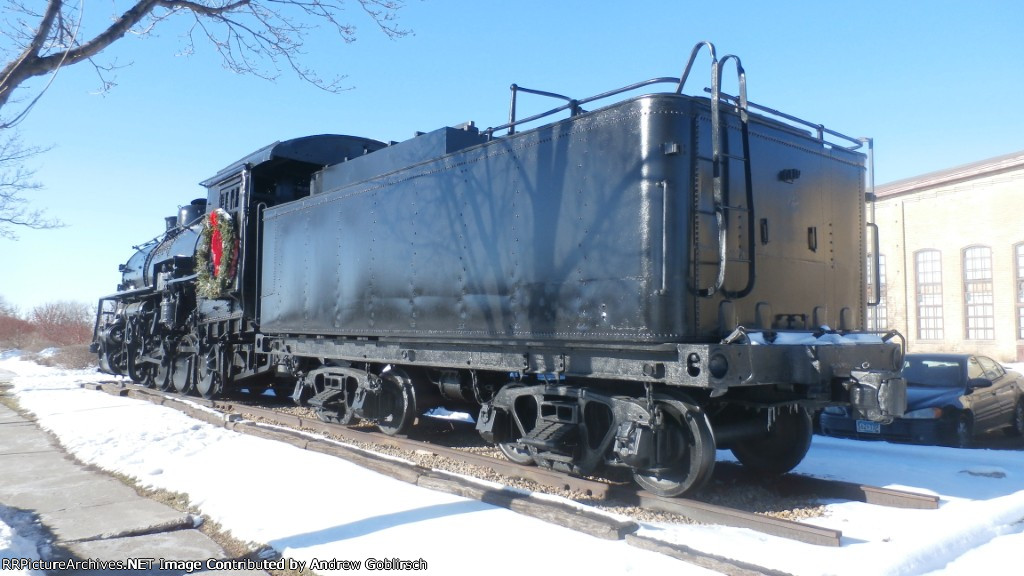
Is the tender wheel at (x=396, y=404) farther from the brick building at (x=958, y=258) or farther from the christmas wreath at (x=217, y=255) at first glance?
the brick building at (x=958, y=258)

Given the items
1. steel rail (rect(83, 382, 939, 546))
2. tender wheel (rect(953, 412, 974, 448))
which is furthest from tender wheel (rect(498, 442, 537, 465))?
tender wheel (rect(953, 412, 974, 448))

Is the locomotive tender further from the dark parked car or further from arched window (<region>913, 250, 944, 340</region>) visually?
arched window (<region>913, 250, 944, 340</region>)

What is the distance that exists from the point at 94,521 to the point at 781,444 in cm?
557

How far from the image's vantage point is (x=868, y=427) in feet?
30.0

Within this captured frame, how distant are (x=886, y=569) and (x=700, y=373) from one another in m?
1.50

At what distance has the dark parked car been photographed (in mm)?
8914

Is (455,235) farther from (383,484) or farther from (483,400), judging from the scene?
(383,484)

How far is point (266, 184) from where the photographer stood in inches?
433

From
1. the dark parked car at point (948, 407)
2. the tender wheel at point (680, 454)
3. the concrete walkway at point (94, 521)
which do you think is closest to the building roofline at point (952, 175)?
the dark parked car at point (948, 407)

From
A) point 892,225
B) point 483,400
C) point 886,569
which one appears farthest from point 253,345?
point 892,225

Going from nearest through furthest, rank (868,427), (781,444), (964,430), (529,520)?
(529,520) < (781,444) < (964,430) < (868,427)

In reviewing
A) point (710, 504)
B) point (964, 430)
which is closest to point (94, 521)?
point (710, 504)

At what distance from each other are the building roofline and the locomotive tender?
22740mm

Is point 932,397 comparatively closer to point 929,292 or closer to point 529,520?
point 529,520
